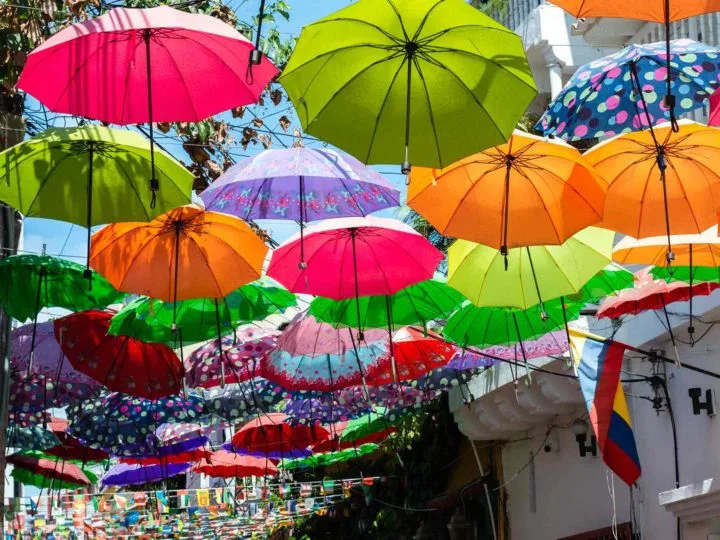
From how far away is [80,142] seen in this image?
8180 millimetres

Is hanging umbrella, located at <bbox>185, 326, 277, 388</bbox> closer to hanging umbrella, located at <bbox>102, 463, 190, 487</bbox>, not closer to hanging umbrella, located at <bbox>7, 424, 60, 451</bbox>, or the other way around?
hanging umbrella, located at <bbox>7, 424, 60, 451</bbox>

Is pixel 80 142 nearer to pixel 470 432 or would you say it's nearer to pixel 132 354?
pixel 132 354

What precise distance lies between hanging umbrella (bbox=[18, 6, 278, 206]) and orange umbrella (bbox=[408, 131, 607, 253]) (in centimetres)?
153

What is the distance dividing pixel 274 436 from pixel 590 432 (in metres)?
5.36

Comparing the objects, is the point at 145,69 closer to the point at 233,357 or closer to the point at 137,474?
the point at 233,357

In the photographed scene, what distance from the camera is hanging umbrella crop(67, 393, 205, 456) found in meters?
15.8

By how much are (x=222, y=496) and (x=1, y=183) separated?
31.5 ft

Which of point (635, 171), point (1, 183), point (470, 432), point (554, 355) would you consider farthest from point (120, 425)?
point (635, 171)

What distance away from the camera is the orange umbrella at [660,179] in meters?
8.38

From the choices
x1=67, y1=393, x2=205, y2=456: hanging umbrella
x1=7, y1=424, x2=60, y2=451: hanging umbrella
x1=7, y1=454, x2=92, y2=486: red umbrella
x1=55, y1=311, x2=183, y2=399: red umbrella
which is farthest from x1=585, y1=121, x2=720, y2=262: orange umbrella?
x1=7, y1=454, x2=92, y2=486: red umbrella

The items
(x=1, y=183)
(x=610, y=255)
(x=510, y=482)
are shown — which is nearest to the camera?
(x=1, y=183)

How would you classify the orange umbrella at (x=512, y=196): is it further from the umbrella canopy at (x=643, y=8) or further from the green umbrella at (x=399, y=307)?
the green umbrella at (x=399, y=307)

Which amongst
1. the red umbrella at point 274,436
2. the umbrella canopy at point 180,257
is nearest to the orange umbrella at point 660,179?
the umbrella canopy at point 180,257

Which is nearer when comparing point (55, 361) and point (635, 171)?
point (635, 171)
